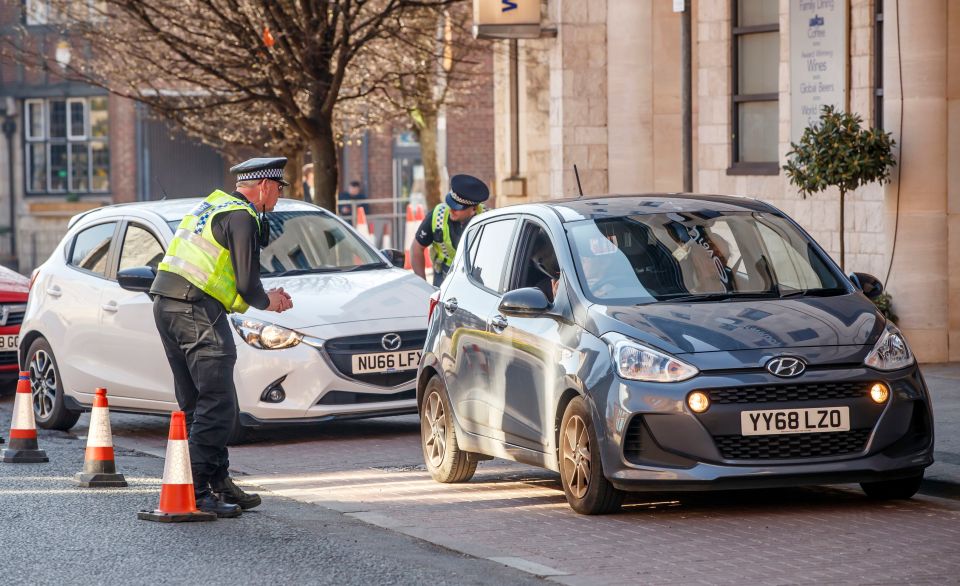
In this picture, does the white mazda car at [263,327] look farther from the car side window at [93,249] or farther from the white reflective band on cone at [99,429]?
the white reflective band on cone at [99,429]

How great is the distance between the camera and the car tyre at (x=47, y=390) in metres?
13.2

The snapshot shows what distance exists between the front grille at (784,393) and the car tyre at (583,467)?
2.11 ft

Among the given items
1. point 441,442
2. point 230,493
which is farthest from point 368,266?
point 230,493

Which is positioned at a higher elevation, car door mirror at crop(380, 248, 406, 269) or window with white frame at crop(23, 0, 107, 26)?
window with white frame at crop(23, 0, 107, 26)

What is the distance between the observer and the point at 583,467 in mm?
8453

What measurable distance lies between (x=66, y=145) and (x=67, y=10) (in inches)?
801

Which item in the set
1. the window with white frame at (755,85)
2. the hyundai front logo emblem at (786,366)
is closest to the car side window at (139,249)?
the hyundai front logo emblem at (786,366)

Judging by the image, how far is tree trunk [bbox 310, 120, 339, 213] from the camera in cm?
2005

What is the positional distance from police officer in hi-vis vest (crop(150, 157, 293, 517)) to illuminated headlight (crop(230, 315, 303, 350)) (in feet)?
9.21

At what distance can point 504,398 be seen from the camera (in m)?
9.22

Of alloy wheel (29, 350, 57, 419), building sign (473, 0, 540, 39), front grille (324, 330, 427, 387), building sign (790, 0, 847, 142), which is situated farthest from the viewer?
building sign (473, 0, 540, 39)

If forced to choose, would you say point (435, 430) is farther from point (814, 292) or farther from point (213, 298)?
point (814, 292)

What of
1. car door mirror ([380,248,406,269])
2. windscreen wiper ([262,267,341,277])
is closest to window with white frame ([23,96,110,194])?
car door mirror ([380,248,406,269])

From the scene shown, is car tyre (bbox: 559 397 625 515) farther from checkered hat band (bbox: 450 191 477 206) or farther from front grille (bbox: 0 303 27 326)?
front grille (bbox: 0 303 27 326)
